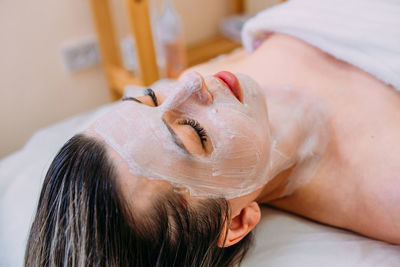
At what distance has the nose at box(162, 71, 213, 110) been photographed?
2.52 ft

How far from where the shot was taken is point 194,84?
31.0 inches

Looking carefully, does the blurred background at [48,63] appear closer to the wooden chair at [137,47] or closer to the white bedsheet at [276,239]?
the wooden chair at [137,47]

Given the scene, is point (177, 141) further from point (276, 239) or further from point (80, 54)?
point (80, 54)

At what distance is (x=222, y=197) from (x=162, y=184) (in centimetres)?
14

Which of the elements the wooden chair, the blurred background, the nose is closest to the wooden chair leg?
the wooden chair

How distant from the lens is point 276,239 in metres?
0.89

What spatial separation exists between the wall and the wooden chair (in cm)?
8

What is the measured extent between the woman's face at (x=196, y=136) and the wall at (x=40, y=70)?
1060 millimetres

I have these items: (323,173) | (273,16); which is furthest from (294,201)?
(273,16)

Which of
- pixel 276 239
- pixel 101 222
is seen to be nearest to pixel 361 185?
pixel 276 239

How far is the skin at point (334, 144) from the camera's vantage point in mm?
823

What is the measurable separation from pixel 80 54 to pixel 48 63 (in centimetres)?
16

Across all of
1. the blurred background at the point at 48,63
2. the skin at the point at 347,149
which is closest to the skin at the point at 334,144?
the skin at the point at 347,149

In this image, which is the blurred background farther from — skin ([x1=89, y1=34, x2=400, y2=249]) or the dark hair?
the dark hair
